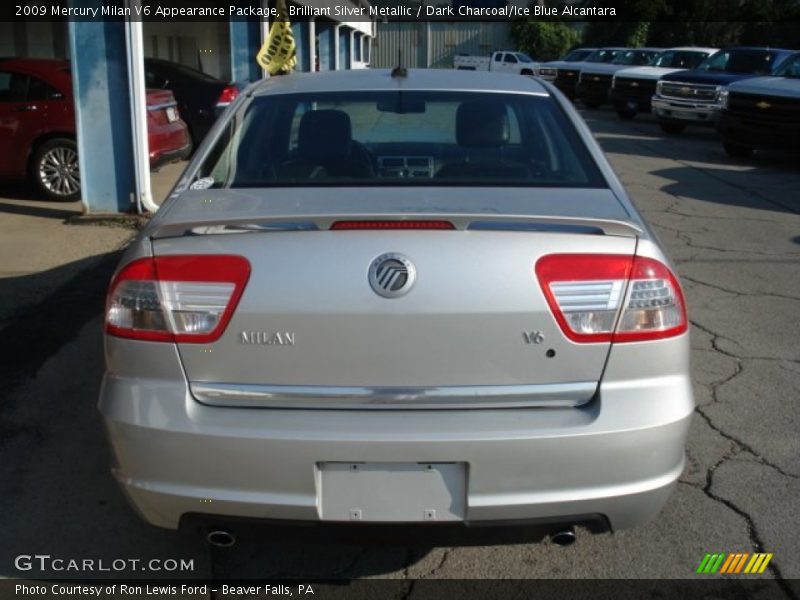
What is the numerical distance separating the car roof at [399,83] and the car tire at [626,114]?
19.1m

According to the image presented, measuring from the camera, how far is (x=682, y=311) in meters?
2.72

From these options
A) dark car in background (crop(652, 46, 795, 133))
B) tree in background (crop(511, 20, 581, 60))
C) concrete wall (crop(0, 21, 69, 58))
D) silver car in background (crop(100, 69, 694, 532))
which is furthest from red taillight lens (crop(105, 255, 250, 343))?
tree in background (crop(511, 20, 581, 60))

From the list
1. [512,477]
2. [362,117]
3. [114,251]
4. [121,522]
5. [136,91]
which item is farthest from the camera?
[136,91]

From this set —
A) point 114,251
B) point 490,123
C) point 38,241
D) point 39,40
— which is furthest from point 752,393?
point 39,40

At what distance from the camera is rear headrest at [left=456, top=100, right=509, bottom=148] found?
369 centimetres

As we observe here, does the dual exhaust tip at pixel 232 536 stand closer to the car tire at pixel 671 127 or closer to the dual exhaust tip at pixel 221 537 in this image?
the dual exhaust tip at pixel 221 537

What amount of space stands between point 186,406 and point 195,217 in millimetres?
600

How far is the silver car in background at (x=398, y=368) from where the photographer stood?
2523mm

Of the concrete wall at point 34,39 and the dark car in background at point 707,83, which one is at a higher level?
the concrete wall at point 34,39

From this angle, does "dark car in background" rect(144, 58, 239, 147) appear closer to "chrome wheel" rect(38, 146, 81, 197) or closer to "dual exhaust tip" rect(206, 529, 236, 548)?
"chrome wheel" rect(38, 146, 81, 197)

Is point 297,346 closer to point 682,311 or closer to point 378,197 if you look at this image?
point 378,197

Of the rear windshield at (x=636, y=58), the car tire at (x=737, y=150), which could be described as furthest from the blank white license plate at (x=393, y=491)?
the rear windshield at (x=636, y=58)

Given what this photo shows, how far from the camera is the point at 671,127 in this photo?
1941 centimetres

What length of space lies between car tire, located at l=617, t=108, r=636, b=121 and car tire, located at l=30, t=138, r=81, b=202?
15944 millimetres
